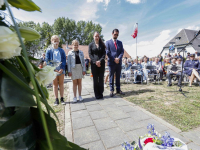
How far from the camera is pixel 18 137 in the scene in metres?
0.38

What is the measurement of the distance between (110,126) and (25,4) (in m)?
2.30

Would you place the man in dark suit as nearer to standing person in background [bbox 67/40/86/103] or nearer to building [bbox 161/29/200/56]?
standing person in background [bbox 67/40/86/103]

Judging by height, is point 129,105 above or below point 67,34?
below

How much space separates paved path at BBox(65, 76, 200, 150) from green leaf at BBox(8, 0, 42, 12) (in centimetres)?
184

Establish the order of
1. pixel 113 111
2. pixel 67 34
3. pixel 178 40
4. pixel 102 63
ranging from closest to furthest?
1. pixel 113 111
2. pixel 102 63
3. pixel 178 40
4. pixel 67 34

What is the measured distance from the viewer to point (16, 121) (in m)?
0.37

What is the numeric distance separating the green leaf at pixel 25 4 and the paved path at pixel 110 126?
1.84 m

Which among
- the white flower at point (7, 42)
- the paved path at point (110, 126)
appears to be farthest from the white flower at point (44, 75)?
the paved path at point (110, 126)

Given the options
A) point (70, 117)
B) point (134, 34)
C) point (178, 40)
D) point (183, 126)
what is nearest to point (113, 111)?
point (70, 117)

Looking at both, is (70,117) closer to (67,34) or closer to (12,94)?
(12,94)

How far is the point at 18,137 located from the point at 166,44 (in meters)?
49.9

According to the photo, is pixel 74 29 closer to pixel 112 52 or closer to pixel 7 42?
pixel 112 52

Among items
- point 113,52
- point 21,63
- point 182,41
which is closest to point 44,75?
point 21,63

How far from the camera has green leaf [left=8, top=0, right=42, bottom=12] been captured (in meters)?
0.43
